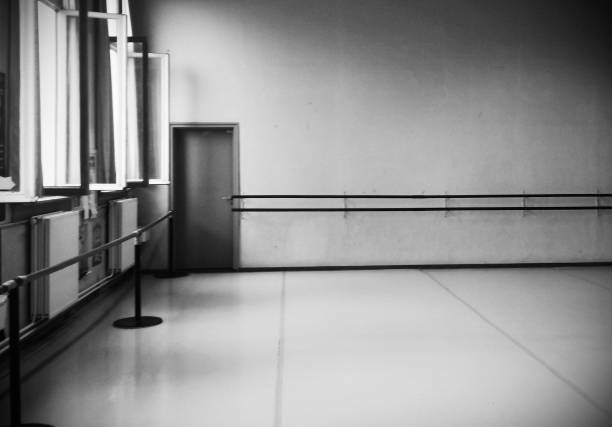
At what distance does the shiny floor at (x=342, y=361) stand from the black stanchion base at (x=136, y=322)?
117mm

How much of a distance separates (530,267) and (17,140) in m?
6.50

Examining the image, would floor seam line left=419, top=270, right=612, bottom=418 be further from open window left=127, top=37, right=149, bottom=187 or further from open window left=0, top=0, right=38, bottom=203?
open window left=127, top=37, right=149, bottom=187

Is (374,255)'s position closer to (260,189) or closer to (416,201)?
(416,201)

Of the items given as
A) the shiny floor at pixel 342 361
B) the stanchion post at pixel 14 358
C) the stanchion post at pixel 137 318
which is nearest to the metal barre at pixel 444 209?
the shiny floor at pixel 342 361

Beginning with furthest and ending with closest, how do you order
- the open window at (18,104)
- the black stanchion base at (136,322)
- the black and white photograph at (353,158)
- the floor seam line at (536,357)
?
the black and white photograph at (353,158) < the black stanchion base at (136,322) < the open window at (18,104) < the floor seam line at (536,357)

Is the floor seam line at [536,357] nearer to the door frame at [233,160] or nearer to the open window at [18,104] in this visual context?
the door frame at [233,160]

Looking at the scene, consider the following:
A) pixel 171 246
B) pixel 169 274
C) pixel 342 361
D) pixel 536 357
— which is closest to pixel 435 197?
pixel 171 246

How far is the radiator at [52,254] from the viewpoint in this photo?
172 inches

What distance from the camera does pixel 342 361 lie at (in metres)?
4.04

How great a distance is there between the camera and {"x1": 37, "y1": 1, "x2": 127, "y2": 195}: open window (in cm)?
401

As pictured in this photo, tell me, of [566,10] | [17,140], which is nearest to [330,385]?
[17,140]

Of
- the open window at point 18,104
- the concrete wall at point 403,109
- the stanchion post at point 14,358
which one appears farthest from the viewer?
the concrete wall at point 403,109

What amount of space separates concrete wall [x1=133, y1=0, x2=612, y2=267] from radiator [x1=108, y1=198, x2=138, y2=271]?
1472 mm

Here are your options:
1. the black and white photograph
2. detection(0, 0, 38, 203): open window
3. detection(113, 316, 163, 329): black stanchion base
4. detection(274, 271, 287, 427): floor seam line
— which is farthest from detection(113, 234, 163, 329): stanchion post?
detection(0, 0, 38, 203): open window
